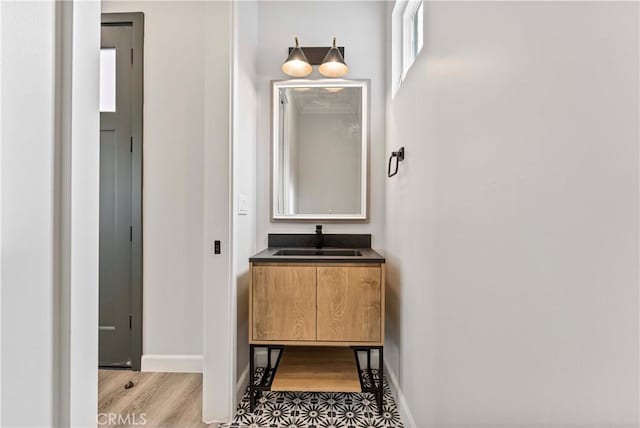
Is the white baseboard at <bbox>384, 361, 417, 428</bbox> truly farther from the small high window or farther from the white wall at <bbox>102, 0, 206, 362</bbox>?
the small high window

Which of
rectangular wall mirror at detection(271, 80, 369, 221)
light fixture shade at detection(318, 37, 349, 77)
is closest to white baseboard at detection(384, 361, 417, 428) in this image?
rectangular wall mirror at detection(271, 80, 369, 221)

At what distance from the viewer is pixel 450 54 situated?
1147 mm

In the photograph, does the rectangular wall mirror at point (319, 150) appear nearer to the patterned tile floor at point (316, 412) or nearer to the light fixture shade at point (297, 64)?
the light fixture shade at point (297, 64)

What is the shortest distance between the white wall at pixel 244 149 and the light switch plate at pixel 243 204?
27 millimetres

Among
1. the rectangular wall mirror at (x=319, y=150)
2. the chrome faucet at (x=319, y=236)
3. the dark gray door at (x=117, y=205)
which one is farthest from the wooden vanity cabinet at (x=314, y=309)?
the dark gray door at (x=117, y=205)

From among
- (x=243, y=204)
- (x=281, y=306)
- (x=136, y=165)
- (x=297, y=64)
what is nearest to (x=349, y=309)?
(x=281, y=306)

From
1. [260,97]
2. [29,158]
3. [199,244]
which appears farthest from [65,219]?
[260,97]

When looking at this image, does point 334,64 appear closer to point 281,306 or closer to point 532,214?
point 281,306

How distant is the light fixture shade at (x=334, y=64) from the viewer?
7.32ft

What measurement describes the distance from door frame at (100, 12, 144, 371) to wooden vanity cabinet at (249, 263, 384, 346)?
1061 mm

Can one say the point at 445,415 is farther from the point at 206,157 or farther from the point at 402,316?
the point at 206,157

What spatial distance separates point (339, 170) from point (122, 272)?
5.72 feet

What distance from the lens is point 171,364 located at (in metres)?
2.31

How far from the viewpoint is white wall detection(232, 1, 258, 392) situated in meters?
1.85
